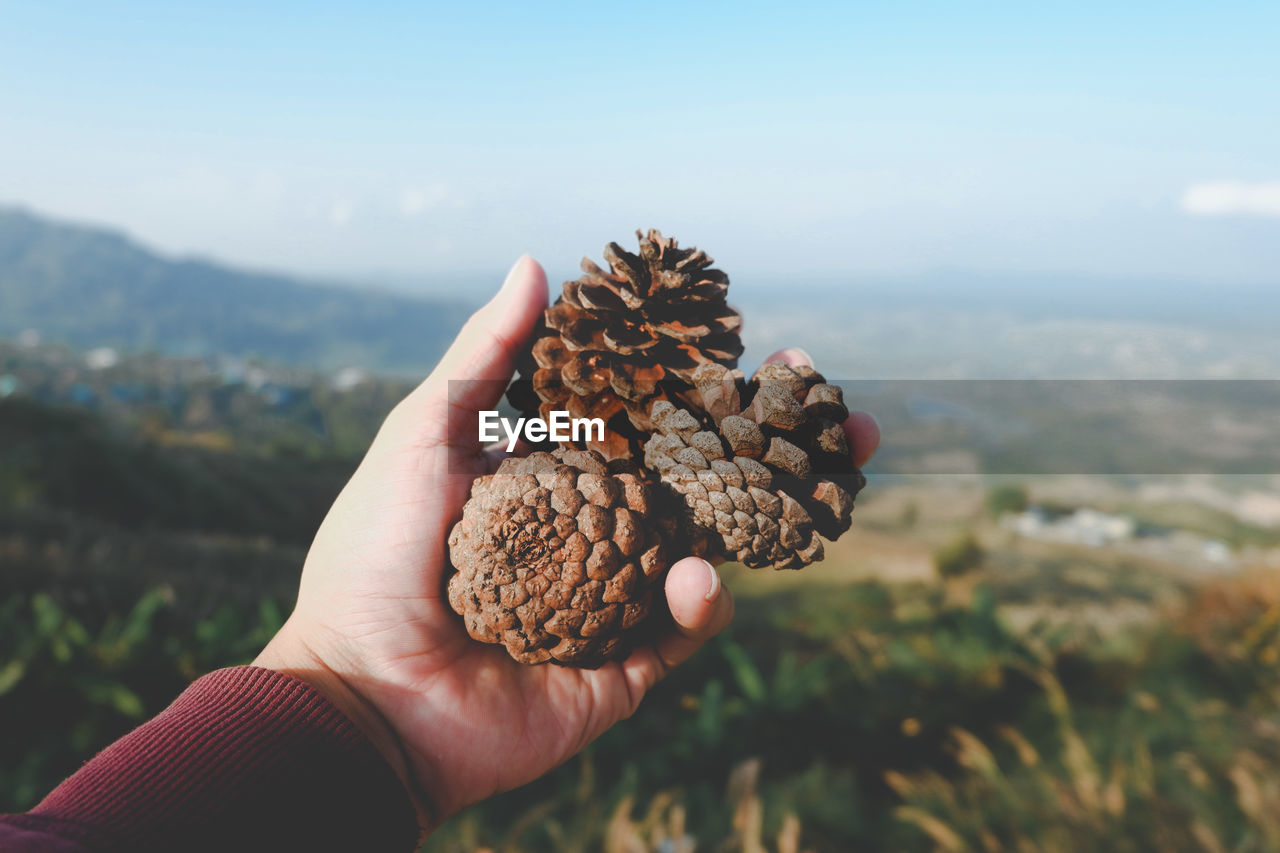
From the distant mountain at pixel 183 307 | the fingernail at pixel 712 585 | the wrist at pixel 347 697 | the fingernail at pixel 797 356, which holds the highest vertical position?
the distant mountain at pixel 183 307

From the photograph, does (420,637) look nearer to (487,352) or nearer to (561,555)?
(561,555)

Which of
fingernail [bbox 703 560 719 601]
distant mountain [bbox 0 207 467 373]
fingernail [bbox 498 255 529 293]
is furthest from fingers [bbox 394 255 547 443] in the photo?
distant mountain [bbox 0 207 467 373]

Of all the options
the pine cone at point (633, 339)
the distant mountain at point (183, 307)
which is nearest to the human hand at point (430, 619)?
the pine cone at point (633, 339)

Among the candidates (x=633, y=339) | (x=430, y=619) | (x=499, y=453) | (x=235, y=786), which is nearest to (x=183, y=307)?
(x=499, y=453)

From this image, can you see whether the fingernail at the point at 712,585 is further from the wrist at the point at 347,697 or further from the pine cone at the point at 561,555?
the wrist at the point at 347,697

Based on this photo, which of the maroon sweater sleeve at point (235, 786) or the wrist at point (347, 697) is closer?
the maroon sweater sleeve at point (235, 786)

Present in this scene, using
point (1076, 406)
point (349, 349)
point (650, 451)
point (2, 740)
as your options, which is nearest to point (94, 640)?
point (2, 740)
